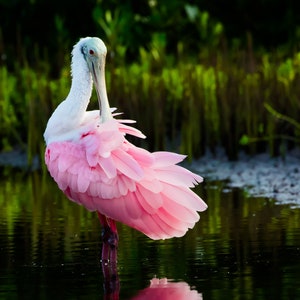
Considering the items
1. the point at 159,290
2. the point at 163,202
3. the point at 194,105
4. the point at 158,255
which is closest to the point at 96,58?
the point at 163,202

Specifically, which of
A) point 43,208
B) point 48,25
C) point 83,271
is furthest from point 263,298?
point 48,25

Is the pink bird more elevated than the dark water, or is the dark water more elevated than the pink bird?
the pink bird

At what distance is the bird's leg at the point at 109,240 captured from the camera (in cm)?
773

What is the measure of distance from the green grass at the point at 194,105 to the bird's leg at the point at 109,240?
387 cm

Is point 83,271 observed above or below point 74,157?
below

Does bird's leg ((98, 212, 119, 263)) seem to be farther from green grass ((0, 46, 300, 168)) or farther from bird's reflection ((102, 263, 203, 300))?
green grass ((0, 46, 300, 168))

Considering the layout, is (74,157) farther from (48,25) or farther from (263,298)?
(48,25)

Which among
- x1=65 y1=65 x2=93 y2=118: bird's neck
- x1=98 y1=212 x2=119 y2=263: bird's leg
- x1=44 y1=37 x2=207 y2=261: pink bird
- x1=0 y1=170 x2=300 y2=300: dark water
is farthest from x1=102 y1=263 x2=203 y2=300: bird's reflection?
x1=65 y1=65 x2=93 y2=118: bird's neck

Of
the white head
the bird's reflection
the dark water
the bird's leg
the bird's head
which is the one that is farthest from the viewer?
the bird's head

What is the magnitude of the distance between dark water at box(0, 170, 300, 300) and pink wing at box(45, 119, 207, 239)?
0.20m

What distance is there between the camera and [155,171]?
7.97 m

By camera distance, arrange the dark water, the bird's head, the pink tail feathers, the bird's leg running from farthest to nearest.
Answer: the bird's head
the pink tail feathers
the bird's leg
the dark water

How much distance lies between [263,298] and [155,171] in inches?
78.3

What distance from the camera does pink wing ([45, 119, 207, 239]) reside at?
310 inches
